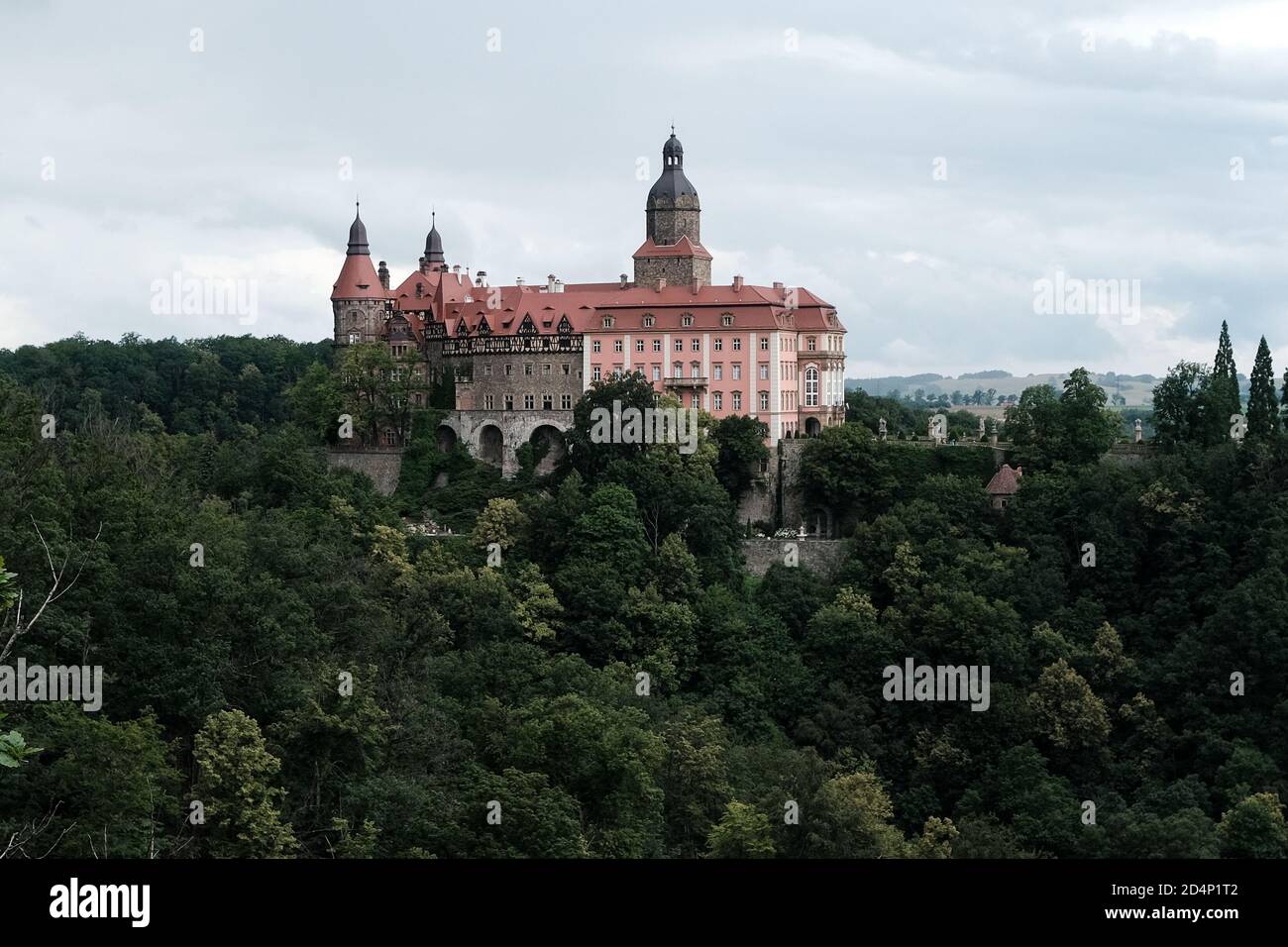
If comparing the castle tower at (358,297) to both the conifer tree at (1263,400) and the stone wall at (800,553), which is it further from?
the conifer tree at (1263,400)

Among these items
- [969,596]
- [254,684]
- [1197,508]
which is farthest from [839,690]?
[254,684]

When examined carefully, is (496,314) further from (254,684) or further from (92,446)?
(254,684)

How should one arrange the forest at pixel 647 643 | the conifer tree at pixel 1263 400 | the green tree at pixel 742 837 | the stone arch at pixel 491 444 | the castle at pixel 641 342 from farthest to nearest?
the stone arch at pixel 491 444, the castle at pixel 641 342, the conifer tree at pixel 1263 400, the green tree at pixel 742 837, the forest at pixel 647 643

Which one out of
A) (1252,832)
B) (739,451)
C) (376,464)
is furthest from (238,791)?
(376,464)

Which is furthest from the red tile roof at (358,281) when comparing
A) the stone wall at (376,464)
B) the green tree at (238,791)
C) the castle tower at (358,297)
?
the green tree at (238,791)
